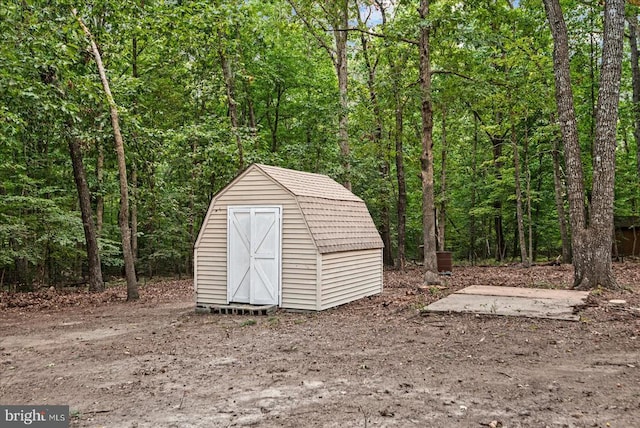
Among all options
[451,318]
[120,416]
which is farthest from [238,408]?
[451,318]

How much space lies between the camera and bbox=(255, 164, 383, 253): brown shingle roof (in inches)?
375

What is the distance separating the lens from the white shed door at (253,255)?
956cm

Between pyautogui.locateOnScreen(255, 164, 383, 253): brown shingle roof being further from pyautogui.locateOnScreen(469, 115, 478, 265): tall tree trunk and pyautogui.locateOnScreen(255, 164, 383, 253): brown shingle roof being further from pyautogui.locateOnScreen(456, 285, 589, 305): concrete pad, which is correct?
pyautogui.locateOnScreen(469, 115, 478, 265): tall tree trunk

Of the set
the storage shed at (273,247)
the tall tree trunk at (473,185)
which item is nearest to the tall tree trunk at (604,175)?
the storage shed at (273,247)

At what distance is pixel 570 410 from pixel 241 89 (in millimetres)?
18321

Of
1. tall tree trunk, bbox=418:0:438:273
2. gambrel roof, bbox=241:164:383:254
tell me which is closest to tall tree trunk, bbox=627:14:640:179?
tall tree trunk, bbox=418:0:438:273

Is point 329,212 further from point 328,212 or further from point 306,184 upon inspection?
point 306,184

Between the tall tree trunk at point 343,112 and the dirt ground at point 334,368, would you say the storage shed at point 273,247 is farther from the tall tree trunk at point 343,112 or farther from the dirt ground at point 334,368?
the tall tree trunk at point 343,112

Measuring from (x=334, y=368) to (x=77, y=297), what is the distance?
31.6ft

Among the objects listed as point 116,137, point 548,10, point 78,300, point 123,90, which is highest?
point 548,10

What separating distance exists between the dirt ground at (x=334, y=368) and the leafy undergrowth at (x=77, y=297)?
204 cm

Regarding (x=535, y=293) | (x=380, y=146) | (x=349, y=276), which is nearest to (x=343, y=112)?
(x=380, y=146)

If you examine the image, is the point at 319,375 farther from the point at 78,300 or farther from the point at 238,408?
the point at 78,300

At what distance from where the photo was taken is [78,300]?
12211 mm
